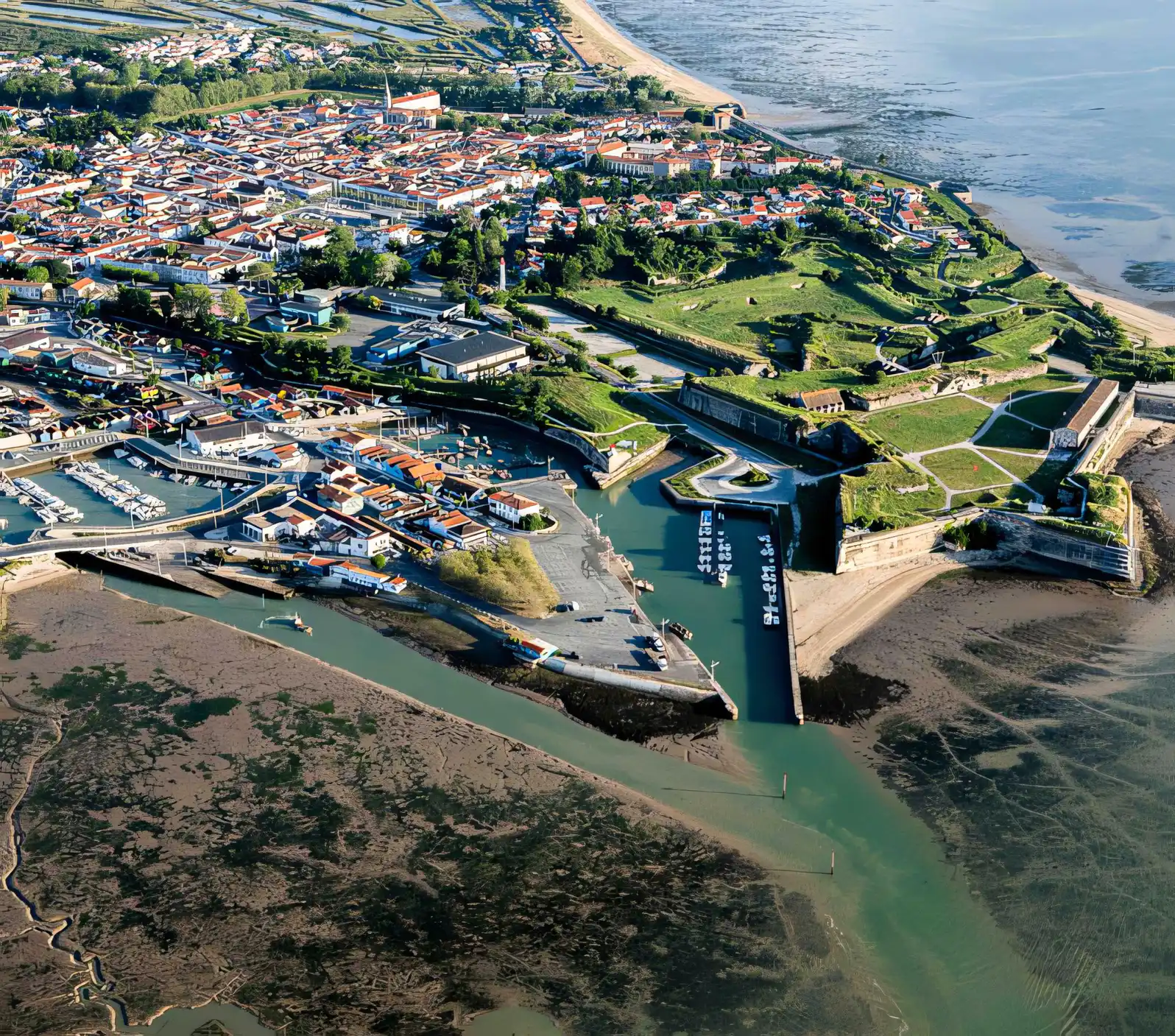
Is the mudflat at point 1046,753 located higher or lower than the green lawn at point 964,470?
lower

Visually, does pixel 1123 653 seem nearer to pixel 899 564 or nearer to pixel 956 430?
pixel 899 564

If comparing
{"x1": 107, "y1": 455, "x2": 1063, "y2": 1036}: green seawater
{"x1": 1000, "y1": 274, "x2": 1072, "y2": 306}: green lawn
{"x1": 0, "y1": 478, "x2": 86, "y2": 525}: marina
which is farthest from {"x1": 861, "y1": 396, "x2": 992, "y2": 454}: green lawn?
{"x1": 0, "y1": 478, "x2": 86, "y2": 525}: marina

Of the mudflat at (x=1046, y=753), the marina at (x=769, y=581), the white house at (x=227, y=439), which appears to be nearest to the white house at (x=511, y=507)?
the marina at (x=769, y=581)

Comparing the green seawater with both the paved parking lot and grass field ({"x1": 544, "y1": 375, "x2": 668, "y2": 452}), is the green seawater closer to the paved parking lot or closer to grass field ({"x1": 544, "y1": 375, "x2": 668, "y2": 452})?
the paved parking lot

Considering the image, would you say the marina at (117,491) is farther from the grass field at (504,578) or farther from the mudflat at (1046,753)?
the mudflat at (1046,753)

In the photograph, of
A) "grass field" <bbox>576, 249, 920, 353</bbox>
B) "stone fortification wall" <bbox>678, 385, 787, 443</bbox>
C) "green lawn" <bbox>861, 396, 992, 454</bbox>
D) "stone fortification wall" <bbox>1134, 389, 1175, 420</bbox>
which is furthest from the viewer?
"grass field" <bbox>576, 249, 920, 353</bbox>

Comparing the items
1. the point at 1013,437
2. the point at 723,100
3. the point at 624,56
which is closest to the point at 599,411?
the point at 1013,437
